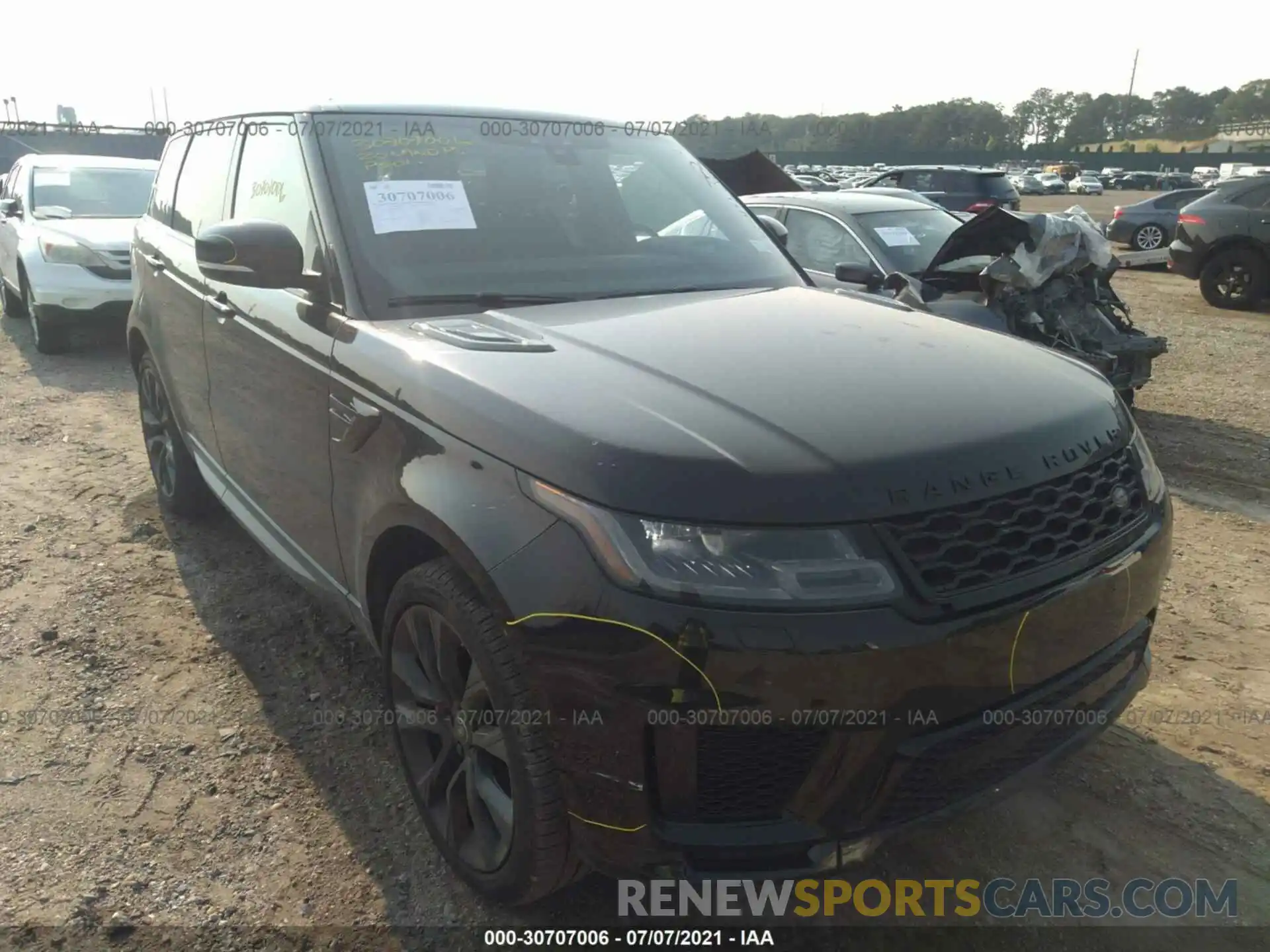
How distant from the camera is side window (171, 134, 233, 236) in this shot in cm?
360

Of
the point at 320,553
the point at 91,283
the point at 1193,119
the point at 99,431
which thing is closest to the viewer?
the point at 320,553

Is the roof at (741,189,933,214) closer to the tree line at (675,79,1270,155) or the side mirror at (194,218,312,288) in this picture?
the side mirror at (194,218,312,288)

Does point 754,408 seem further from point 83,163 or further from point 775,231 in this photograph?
point 83,163

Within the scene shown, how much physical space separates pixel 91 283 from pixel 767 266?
7221 mm

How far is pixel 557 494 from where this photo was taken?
1803 millimetres

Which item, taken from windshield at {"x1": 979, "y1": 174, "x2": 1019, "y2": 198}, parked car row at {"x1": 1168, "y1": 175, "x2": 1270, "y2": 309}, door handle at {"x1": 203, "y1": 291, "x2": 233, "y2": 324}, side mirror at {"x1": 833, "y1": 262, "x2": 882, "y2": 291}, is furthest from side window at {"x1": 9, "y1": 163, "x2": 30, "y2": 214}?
windshield at {"x1": 979, "y1": 174, "x2": 1019, "y2": 198}

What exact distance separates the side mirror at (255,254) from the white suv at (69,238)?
5.42 metres

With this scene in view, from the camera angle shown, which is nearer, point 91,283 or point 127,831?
point 127,831

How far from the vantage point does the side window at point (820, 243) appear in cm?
730

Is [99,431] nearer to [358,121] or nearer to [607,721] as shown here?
[358,121]

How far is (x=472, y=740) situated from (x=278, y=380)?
1.30m

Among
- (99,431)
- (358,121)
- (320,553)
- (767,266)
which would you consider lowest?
(99,431)

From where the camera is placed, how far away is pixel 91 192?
31.2ft

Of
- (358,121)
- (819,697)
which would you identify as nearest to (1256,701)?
(819,697)
